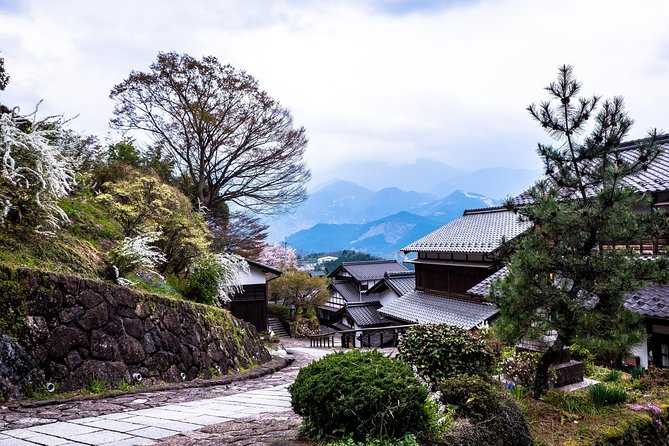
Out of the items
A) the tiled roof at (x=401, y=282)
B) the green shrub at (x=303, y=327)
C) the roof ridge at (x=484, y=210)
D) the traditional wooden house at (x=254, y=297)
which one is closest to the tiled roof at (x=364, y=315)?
the tiled roof at (x=401, y=282)

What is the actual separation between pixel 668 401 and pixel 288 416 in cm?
607

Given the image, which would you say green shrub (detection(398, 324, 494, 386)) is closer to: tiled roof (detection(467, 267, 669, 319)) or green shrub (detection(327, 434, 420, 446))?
green shrub (detection(327, 434, 420, 446))

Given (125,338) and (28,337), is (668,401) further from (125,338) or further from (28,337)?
(28,337)

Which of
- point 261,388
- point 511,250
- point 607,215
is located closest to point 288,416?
→ point 261,388

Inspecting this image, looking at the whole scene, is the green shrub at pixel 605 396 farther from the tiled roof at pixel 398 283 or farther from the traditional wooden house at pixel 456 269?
the tiled roof at pixel 398 283

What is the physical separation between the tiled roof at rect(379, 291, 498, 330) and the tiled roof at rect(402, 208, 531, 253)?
2.32 metres

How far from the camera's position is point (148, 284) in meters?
9.49

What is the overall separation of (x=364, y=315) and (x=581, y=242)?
26224 mm

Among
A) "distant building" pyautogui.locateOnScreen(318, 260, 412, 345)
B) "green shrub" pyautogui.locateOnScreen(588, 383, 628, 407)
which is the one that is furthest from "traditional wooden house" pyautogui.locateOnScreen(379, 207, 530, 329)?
"green shrub" pyautogui.locateOnScreen(588, 383, 628, 407)

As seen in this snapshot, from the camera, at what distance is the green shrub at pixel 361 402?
3.80 metres

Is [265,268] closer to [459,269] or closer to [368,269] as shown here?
[459,269]

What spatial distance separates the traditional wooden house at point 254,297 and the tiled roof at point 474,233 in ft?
25.5

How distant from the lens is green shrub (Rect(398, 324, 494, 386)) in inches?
230

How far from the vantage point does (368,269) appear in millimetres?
39781
